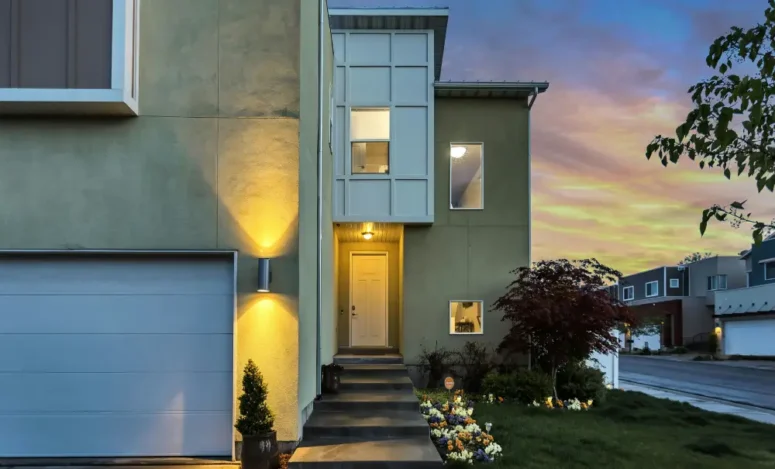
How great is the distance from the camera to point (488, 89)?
11539 mm

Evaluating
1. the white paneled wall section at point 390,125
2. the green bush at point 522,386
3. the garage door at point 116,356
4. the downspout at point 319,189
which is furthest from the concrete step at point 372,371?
the garage door at point 116,356

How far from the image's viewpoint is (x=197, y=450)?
21.2 ft

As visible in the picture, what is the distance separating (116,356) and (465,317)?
6.82 meters

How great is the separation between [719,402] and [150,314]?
501 inches

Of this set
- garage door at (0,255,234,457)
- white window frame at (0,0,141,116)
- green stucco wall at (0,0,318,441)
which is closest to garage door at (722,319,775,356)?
green stucco wall at (0,0,318,441)

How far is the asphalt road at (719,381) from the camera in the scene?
14680mm

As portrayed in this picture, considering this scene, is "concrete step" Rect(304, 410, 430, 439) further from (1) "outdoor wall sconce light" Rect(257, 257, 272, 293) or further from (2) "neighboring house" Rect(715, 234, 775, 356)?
(2) "neighboring house" Rect(715, 234, 775, 356)

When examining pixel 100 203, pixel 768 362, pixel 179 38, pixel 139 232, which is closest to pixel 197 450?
pixel 139 232

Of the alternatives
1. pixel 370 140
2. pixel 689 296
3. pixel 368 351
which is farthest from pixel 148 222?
pixel 689 296

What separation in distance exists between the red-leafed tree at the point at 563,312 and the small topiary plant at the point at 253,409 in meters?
5.30

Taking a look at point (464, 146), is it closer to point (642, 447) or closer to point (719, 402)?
point (642, 447)

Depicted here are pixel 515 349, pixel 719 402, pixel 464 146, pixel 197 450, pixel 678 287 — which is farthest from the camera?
pixel 678 287

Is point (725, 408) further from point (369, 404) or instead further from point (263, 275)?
point (263, 275)

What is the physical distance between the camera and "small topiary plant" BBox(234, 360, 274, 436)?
6078mm
